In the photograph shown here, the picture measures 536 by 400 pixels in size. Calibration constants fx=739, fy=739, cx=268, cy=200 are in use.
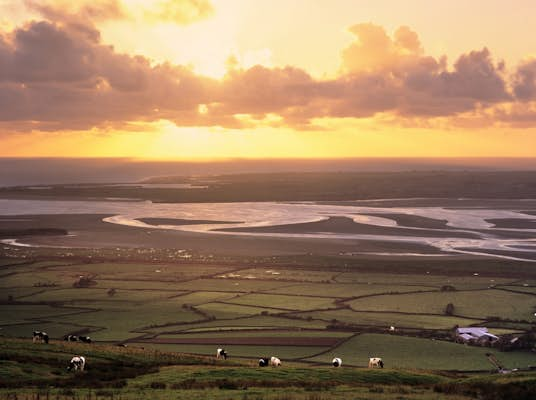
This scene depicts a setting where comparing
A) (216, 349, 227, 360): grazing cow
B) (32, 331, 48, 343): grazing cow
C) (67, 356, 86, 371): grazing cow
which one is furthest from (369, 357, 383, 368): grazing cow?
(32, 331, 48, 343): grazing cow

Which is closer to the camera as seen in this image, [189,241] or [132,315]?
[132,315]

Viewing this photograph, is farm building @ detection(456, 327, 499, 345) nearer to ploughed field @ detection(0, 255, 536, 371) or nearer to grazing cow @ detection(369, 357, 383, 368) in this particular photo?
ploughed field @ detection(0, 255, 536, 371)

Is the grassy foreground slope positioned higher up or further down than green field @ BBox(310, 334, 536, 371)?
higher up

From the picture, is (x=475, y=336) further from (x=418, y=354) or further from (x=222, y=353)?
(x=222, y=353)

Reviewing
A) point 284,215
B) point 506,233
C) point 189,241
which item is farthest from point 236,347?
point 284,215

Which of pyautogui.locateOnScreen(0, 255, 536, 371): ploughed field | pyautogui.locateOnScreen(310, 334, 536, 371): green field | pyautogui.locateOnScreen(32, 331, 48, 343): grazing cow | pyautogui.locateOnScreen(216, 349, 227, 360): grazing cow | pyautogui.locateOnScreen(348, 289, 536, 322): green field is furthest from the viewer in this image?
pyautogui.locateOnScreen(348, 289, 536, 322): green field

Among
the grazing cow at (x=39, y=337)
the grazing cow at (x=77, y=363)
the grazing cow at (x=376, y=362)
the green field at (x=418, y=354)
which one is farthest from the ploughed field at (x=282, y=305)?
the grazing cow at (x=77, y=363)

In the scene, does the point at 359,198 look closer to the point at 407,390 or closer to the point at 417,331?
the point at 417,331
